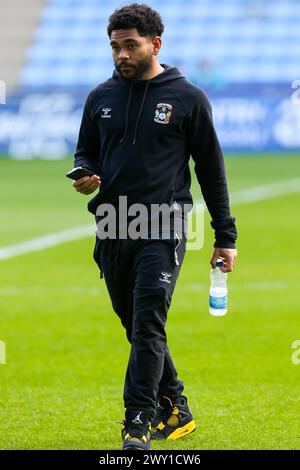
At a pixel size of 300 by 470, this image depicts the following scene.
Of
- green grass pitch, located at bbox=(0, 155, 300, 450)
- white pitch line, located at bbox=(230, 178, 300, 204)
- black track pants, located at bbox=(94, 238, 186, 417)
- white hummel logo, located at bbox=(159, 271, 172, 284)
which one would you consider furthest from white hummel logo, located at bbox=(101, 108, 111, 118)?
white pitch line, located at bbox=(230, 178, 300, 204)

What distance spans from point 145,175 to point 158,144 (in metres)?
0.18

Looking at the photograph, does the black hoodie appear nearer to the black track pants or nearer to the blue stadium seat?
the black track pants

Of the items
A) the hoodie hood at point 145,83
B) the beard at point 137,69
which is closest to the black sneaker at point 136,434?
the hoodie hood at point 145,83

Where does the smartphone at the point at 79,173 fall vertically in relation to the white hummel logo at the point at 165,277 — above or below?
above

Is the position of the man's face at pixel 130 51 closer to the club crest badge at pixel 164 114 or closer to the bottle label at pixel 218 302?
the club crest badge at pixel 164 114

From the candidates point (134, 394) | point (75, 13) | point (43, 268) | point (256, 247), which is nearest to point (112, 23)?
point (134, 394)

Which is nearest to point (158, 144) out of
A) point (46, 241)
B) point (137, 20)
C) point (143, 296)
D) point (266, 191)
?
point (137, 20)

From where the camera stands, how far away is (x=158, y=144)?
5961 millimetres

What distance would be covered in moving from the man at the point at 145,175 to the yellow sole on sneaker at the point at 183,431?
0.28m

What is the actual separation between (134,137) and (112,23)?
0.61 metres

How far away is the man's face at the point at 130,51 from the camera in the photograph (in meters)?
5.89

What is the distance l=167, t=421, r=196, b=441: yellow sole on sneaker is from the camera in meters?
6.31

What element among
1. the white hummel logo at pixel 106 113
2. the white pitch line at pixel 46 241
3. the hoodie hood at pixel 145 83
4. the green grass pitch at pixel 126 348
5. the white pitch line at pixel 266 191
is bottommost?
the white pitch line at pixel 266 191

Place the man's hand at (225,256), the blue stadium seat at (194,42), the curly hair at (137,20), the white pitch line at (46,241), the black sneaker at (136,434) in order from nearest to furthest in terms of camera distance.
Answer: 1. the black sneaker at (136,434)
2. the curly hair at (137,20)
3. the man's hand at (225,256)
4. the white pitch line at (46,241)
5. the blue stadium seat at (194,42)
